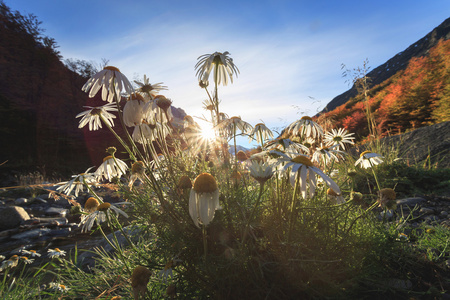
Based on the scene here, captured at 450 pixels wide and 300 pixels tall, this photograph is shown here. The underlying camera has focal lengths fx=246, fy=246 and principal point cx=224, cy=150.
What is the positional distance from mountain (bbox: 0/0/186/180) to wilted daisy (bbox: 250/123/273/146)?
10.0 metres

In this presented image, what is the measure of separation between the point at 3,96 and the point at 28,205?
7.57 metres

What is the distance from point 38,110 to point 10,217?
8492mm

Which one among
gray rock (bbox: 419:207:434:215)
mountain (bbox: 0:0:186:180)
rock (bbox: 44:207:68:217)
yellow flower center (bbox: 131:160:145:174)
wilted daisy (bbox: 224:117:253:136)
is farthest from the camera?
mountain (bbox: 0:0:186:180)

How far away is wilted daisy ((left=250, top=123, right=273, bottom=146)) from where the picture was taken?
1.96 metres

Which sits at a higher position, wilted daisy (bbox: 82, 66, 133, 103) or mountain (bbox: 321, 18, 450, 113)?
mountain (bbox: 321, 18, 450, 113)

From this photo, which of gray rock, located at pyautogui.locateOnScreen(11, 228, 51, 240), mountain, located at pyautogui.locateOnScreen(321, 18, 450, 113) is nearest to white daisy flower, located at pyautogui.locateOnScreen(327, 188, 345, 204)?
gray rock, located at pyautogui.locateOnScreen(11, 228, 51, 240)

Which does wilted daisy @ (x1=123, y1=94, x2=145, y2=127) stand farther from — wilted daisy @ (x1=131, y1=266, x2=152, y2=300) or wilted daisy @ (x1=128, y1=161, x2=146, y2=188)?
wilted daisy @ (x1=131, y1=266, x2=152, y2=300)

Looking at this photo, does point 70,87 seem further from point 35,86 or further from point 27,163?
point 27,163

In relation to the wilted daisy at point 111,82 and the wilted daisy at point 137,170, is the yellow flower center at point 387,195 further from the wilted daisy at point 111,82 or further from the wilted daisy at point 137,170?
the wilted daisy at point 111,82

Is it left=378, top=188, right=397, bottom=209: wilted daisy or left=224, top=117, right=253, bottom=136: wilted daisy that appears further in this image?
left=224, top=117, right=253, bottom=136: wilted daisy

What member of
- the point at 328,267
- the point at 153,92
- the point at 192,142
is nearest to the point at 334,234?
the point at 328,267

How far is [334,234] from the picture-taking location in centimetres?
144

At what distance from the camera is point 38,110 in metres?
11.8

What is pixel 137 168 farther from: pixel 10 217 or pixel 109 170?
pixel 10 217
